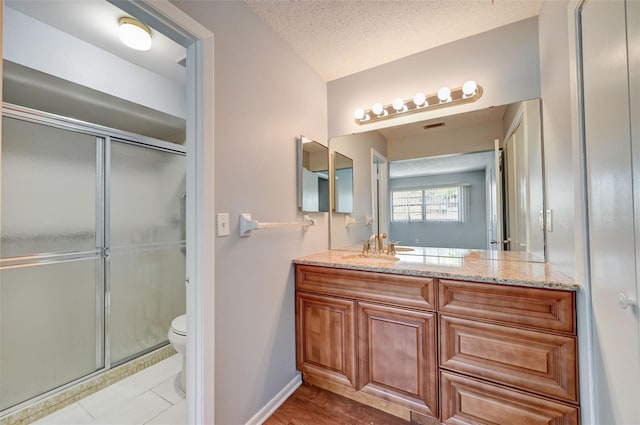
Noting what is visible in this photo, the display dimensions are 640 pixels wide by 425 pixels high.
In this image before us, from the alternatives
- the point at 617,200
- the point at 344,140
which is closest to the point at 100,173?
the point at 344,140

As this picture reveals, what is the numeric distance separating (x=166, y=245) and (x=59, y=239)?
0.77m

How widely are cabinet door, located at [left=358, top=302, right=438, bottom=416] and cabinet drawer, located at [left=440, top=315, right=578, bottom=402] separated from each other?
97 millimetres

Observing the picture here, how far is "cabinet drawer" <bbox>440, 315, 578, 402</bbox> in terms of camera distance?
3.65 ft

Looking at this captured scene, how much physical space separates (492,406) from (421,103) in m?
1.82

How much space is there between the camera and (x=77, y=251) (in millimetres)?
1925

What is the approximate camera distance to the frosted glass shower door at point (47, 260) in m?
1.65

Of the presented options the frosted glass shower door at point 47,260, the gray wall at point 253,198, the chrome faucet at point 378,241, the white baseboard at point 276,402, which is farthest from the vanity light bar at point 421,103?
the frosted glass shower door at point 47,260

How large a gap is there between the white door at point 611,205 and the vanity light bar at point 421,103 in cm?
75

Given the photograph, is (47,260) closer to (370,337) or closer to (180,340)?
(180,340)

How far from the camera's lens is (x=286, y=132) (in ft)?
5.93

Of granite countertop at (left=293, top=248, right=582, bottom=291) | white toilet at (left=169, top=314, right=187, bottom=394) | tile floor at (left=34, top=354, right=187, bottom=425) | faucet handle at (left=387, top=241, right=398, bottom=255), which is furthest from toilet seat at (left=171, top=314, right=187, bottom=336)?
faucet handle at (left=387, top=241, right=398, bottom=255)

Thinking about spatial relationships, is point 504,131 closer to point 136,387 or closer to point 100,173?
point 100,173

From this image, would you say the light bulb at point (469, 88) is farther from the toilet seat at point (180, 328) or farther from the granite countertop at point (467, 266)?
the toilet seat at point (180, 328)

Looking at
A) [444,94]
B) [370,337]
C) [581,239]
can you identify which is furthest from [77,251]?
[581,239]
